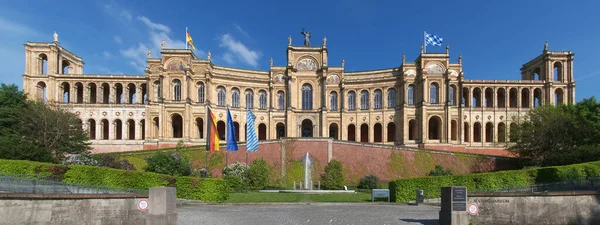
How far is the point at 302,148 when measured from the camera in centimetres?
4222

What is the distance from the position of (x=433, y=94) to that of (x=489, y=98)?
1160 centimetres

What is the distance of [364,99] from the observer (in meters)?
57.7

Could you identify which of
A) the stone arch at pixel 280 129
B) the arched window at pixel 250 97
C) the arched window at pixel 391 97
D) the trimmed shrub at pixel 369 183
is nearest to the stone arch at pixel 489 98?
the arched window at pixel 391 97

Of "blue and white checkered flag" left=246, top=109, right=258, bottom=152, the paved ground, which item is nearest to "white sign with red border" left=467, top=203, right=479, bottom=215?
the paved ground

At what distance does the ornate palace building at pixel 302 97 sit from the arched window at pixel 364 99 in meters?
0.16

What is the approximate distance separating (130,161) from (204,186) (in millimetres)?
16964

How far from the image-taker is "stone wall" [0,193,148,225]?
11461 mm

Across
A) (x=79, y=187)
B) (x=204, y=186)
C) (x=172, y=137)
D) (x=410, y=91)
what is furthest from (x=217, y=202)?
(x=410, y=91)

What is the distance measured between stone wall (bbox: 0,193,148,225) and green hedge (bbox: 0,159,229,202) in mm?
8629

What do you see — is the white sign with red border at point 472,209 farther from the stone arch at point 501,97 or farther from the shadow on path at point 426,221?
the stone arch at point 501,97

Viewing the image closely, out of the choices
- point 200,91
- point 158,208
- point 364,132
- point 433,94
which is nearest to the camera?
point 158,208

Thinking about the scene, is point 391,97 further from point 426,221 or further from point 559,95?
point 426,221

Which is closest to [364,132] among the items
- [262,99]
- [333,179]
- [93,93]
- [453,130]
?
[453,130]

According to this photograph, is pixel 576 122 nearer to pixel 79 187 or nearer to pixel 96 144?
pixel 79 187
